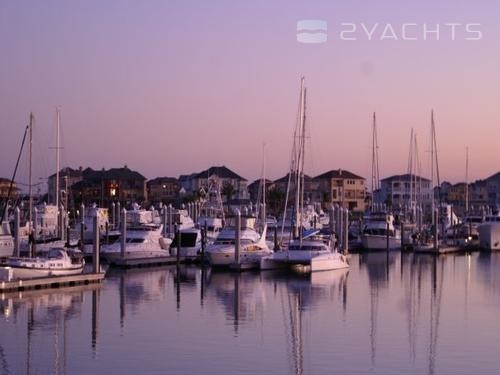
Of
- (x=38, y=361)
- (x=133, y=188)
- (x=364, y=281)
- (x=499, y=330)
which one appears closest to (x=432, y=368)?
(x=499, y=330)

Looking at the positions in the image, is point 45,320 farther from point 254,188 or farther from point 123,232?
point 254,188

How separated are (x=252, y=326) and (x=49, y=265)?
13.4m

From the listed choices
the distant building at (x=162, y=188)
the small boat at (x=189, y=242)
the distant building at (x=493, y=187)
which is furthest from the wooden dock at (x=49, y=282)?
the distant building at (x=493, y=187)

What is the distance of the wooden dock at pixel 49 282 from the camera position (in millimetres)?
40781

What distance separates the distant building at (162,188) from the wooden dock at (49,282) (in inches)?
4555

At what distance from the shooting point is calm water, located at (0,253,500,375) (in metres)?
27.1

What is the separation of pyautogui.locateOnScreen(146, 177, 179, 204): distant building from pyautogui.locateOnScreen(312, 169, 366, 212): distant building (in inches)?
879

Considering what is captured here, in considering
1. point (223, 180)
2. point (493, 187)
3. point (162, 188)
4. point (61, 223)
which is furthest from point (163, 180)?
point (61, 223)

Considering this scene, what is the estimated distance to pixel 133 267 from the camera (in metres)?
56.8

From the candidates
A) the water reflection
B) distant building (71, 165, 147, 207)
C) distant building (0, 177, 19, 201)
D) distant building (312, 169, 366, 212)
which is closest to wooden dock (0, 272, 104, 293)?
the water reflection

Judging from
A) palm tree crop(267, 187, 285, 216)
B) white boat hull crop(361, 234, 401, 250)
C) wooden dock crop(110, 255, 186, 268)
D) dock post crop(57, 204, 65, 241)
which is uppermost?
palm tree crop(267, 187, 285, 216)

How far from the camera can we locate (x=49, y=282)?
43.1 m

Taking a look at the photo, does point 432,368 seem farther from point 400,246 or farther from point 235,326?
point 400,246

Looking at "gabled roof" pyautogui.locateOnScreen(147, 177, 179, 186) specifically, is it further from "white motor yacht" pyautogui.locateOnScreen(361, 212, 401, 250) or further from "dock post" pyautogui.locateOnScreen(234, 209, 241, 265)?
"dock post" pyautogui.locateOnScreen(234, 209, 241, 265)
